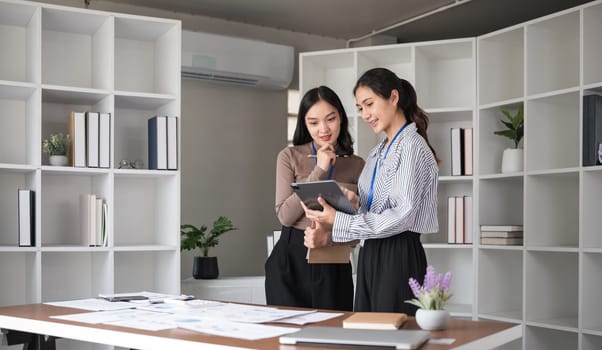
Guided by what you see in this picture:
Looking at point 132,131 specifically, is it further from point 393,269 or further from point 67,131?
point 393,269

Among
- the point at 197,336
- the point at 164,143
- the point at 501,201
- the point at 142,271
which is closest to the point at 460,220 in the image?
the point at 501,201

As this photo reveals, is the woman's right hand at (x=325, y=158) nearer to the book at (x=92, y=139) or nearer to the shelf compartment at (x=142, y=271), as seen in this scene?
the book at (x=92, y=139)

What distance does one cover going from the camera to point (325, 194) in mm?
2391

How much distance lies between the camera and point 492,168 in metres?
4.40

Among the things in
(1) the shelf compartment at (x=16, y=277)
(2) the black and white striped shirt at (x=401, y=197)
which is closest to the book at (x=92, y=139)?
(1) the shelf compartment at (x=16, y=277)

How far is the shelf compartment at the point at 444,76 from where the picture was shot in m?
4.57

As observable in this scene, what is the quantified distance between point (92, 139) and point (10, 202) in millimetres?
606

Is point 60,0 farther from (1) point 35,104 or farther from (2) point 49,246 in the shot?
(2) point 49,246

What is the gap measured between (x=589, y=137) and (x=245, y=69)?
110 inches

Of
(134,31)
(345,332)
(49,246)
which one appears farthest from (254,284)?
(345,332)

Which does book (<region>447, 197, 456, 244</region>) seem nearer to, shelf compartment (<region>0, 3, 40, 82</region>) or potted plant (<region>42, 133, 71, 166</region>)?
potted plant (<region>42, 133, 71, 166</region>)

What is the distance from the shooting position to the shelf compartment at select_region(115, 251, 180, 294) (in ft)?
13.7

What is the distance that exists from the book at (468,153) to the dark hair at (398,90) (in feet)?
6.50

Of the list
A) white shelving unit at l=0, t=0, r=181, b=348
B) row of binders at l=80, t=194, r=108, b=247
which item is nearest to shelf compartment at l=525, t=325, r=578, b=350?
white shelving unit at l=0, t=0, r=181, b=348
